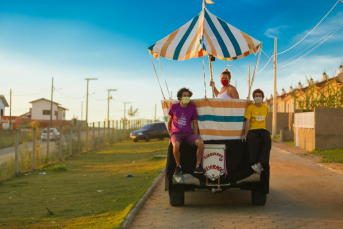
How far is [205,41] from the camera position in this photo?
735cm

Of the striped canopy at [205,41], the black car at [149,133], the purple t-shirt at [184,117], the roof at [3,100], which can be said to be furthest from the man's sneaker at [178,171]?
the roof at [3,100]

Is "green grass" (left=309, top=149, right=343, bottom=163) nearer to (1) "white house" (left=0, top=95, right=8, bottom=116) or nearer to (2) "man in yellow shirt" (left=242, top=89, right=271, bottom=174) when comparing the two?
(2) "man in yellow shirt" (left=242, top=89, right=271, bottom=174)

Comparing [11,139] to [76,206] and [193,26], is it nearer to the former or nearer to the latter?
[76,206]

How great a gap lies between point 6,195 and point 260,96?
6877 millimetres

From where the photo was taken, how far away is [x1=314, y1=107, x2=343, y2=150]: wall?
19.2 m

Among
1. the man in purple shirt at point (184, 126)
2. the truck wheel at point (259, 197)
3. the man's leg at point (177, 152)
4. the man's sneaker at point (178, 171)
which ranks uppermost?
the man in purple shirt at point (184, 126)

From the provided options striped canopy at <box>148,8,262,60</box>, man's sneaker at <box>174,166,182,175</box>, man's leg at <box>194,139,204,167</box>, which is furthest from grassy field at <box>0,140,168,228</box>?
striped canopy at <box>148,8,262,60</box>

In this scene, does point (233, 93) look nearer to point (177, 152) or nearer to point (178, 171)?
point (177, 152)

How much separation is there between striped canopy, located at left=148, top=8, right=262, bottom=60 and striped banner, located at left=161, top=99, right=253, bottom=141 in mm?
1006

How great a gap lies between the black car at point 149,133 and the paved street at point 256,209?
24222mm

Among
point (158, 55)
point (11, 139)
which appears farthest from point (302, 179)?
point (11, 139)

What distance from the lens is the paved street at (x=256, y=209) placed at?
6.02m

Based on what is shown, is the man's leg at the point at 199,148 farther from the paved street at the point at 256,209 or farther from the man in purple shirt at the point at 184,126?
the paved street at the point at 256,209

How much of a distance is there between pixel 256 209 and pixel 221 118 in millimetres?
1804
